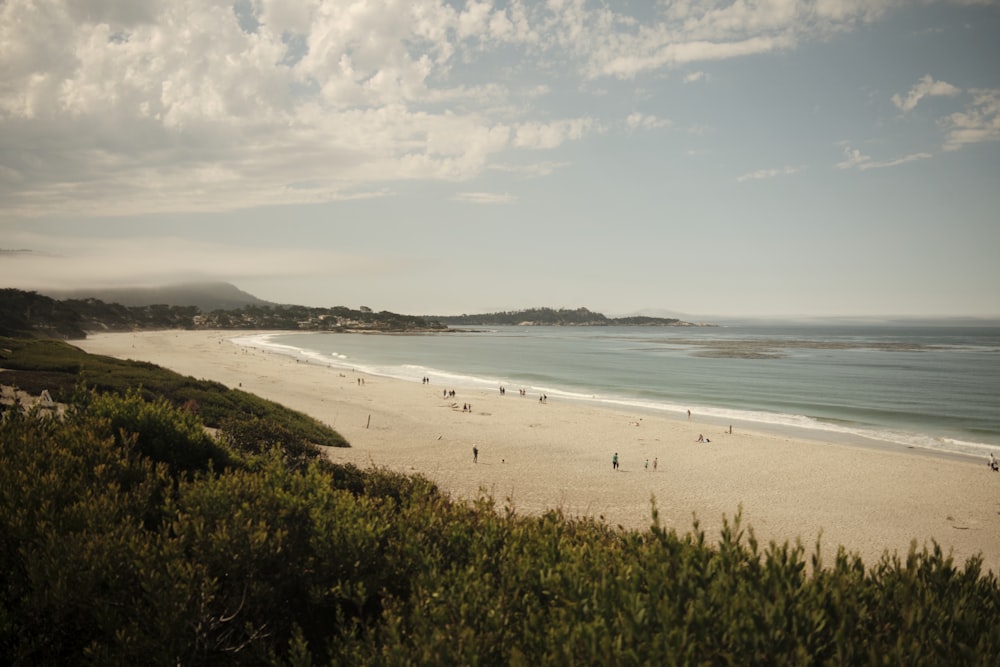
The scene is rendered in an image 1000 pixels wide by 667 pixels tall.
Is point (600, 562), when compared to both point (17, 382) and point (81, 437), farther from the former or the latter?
point (17, 382)

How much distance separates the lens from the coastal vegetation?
166 inches

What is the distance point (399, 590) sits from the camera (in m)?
5.94

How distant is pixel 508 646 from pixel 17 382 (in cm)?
2641

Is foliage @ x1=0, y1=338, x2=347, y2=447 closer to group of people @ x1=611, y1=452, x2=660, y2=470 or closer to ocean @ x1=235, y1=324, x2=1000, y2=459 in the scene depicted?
group of people @ x1=611, y1=452, x2=660, y2=470

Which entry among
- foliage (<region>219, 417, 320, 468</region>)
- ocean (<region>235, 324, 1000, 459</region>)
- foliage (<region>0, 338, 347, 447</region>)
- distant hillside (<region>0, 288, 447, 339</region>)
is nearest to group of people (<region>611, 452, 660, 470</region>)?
ocean (<region>235, 324, 1000, 459</region>)

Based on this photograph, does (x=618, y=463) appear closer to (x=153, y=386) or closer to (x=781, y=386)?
(x=153, y=386)

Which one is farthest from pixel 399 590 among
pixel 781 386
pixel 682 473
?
pixel 781 386

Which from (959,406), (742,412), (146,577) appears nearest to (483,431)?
(742,412)

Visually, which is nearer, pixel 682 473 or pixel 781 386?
pixel 682 473

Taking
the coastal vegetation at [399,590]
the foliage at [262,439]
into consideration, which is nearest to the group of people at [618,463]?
A: the foliage at [262,439]

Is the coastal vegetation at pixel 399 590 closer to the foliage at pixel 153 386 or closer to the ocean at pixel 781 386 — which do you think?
the foliage at pixel 153 386

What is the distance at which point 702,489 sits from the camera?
23234 millimetres

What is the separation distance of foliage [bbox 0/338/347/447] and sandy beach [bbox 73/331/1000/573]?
9.73 ft

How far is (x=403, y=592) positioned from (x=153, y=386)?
25.2 meters
